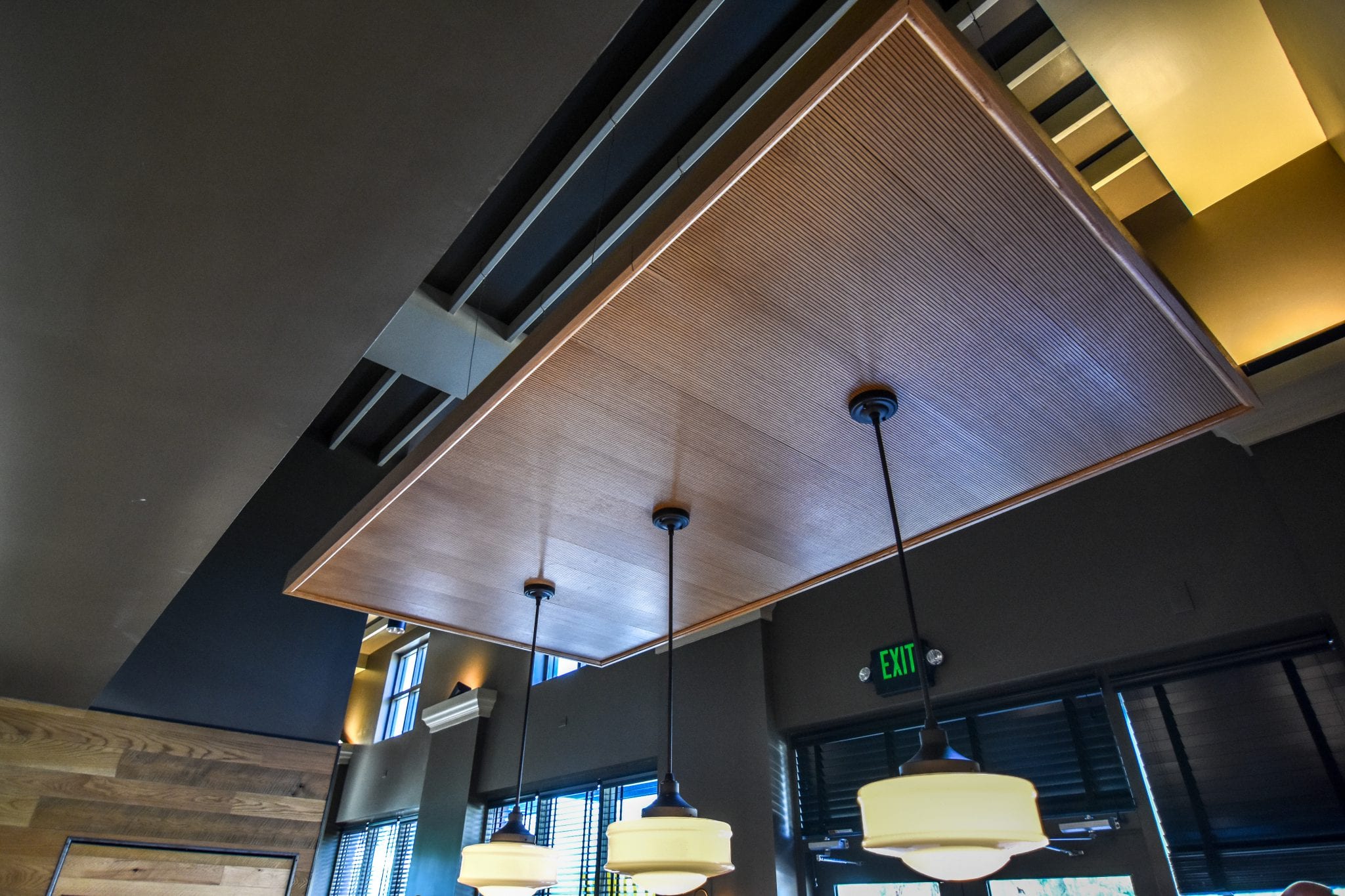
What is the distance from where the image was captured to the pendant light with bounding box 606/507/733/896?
5.69 feet

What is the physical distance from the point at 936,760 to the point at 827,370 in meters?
0.74

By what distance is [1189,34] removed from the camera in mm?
2383

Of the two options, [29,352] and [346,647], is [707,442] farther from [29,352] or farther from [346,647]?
[346,647]

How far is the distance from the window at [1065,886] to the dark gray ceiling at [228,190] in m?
3.30

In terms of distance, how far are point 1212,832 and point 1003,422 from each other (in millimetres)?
2126

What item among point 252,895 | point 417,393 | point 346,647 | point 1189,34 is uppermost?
point 417,393

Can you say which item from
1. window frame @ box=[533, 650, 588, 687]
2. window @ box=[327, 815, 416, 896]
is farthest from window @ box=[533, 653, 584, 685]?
window @ box=[327, 815, 416, 896]

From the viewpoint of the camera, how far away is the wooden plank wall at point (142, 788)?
309 cm

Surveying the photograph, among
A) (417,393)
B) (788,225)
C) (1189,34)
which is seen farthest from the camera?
(417,393)

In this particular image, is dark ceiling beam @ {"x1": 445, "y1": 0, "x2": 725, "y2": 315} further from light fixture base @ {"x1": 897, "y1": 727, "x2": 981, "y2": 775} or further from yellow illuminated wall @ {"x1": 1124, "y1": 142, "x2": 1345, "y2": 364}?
light fixture base @ {"x1": 897, "y1": 727, "x2": 981, "y2": 775}

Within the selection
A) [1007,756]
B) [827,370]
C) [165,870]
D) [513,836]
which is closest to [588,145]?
[827,370]

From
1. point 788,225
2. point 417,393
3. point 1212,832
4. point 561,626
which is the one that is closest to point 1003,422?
point 788,225

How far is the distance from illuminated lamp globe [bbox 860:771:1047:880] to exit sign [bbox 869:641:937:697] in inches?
98.9

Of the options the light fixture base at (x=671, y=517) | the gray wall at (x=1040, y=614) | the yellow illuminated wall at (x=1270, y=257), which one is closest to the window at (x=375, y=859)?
the gray wall at (x=1040, y=614)
